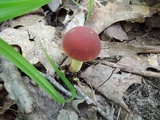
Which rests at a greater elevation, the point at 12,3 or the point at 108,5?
the point at 12,3

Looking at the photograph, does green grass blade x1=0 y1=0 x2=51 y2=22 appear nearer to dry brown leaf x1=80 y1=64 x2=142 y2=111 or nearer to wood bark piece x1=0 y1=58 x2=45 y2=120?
wood bark piece x1=0 y1=58 x2=45 y2=120

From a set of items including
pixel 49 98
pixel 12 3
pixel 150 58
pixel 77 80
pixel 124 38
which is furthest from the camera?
pixel 124 38

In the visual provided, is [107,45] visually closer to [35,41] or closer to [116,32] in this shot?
[116,32]

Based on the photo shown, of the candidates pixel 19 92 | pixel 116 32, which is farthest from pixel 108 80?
pixel 19 92

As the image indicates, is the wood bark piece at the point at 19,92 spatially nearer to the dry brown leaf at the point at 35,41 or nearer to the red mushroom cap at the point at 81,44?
the dry brown leaf at the point at 35,41

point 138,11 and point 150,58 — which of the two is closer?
point 150,58

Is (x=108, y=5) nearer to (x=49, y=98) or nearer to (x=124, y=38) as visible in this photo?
(x=124, y=38)

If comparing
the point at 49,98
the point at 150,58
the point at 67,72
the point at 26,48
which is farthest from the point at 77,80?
the point at 150,58

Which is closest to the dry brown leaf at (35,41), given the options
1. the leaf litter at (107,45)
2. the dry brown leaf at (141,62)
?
the leaf litter at (107,45)
